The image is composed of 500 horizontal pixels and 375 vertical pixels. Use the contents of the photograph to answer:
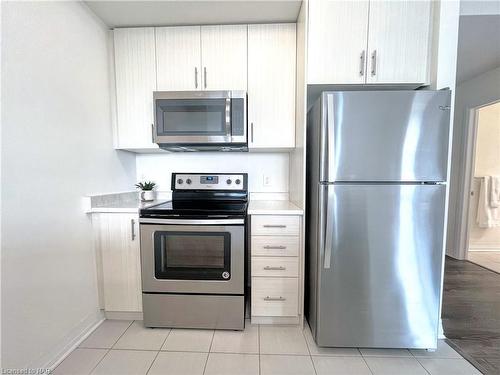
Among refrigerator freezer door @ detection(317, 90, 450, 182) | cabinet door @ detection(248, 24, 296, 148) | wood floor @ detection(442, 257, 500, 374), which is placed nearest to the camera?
refrigerator freezer door @ detection(317, 90, 450, 182)

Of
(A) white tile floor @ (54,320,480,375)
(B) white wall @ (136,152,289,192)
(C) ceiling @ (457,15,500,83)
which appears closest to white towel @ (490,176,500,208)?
(C) ceiling @ (457,15,500,83)

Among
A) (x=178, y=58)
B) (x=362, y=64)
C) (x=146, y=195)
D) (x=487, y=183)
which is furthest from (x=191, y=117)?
(x=487, y=183)

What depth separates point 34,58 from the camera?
4.02 ft

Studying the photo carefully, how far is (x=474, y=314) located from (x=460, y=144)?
2172 millimetres

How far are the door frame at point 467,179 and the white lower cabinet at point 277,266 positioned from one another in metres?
2.78

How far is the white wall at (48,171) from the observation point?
1.10 m

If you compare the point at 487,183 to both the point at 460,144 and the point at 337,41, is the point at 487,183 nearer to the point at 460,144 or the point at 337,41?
the point at 460,144

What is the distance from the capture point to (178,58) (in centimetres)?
182

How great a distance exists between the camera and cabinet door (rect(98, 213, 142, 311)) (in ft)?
5.38

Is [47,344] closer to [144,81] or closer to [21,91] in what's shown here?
[21,91]

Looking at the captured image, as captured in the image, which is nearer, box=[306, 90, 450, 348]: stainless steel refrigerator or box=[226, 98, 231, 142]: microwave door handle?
box=[306, 90, 450, 348]: stainless steel refrigerator

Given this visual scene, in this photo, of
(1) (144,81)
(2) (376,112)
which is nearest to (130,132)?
(1) (144,81)

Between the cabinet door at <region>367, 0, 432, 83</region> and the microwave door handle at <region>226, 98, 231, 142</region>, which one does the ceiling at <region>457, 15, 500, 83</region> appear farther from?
the microwave door handle at <region>226, 98, 231, 142</region>

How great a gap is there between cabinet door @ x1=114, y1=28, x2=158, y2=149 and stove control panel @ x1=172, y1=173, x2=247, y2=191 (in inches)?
15.0
